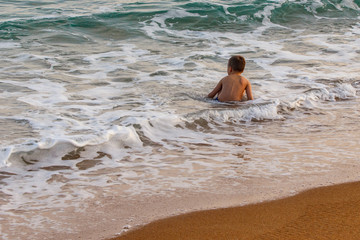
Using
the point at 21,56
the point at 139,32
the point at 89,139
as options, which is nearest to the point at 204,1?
the point at 139,32

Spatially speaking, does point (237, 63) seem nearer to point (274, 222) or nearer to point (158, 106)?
point (158, 106)

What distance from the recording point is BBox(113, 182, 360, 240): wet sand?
2707 mm

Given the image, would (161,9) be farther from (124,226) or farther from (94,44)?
(124,226)

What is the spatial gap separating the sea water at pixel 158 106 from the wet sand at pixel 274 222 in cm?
48

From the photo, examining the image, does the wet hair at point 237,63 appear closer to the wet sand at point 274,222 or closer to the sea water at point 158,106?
the sea water at point 158,106

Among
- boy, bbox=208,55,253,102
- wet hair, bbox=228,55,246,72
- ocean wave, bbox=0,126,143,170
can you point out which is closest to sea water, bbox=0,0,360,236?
ocean wave, bbox=0,126,143,170

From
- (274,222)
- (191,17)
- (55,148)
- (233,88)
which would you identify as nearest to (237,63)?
(233,88)

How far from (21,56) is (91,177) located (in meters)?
5.80

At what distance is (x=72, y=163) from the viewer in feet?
→ 13.0

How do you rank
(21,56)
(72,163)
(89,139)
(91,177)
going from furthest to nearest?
(21,56), (89,139), (72,163), (91,177)

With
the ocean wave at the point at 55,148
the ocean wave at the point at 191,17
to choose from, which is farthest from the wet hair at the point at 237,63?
the ocean wave at the point at 191,17

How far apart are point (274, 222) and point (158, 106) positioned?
3.14 m

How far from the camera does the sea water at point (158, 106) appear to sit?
377 cm

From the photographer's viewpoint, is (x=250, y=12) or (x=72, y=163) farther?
(x=250, y=12)
